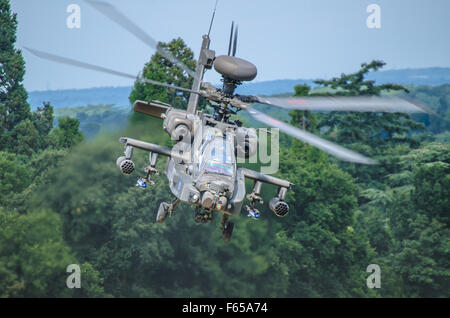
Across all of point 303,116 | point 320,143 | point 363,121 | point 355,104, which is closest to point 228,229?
point 320,143

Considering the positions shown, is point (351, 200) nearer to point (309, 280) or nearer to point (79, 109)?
point (309, 280)

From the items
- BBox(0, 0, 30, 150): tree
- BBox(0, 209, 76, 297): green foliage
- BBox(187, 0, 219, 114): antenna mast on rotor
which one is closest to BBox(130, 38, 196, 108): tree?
BBox(0, 0, 30, 150): tree

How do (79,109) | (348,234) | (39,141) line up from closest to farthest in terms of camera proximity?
(348,234), (39,141), (79,109)

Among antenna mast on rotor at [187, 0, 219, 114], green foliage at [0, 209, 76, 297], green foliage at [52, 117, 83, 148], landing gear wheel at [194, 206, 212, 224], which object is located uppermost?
green foliage at [52, 117, 83, 148]

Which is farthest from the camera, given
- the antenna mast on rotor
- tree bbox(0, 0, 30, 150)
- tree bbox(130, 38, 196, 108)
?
tree bbox(0, 0, 30, 150)

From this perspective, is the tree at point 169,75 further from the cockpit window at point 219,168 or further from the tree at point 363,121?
the cockpit window at point 219,168

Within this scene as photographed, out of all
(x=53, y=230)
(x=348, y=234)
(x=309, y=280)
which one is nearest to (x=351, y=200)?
(x=348, y=234)

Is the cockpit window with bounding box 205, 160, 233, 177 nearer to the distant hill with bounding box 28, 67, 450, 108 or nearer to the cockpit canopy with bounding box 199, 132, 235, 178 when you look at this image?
the cockpit canopy with bounding box 199, 132, 235, 178
